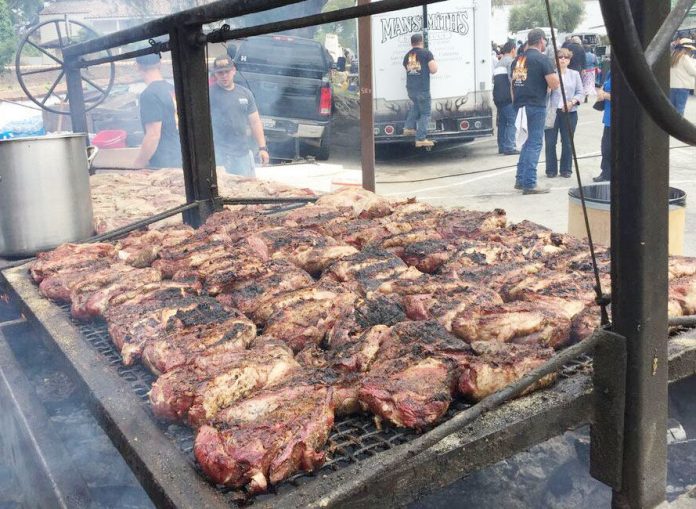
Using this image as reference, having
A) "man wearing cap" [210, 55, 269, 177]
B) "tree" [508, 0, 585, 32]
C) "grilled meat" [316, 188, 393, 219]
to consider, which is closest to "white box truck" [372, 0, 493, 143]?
"man wearing cap" [210, 55, 269, 177]

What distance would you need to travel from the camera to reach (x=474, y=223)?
393cm

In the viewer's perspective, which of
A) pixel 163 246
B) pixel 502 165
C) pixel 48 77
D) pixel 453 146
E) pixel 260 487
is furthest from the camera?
pixel 48 77

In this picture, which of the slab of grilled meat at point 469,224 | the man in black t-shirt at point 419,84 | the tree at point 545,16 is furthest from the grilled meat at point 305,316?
the tree at point 545,16

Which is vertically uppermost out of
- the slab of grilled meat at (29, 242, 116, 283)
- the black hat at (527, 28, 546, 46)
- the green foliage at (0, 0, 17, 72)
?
the green foliage at (0, 0, 17, 72)

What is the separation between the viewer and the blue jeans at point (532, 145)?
11.0 metres

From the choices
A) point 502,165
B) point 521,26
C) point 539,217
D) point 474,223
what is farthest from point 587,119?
point 521,26

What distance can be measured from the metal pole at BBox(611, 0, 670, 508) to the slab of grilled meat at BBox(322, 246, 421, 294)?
1303mm

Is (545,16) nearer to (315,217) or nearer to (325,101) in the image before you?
(325,101)

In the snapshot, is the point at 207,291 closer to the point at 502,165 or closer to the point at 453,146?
the point at 502,165

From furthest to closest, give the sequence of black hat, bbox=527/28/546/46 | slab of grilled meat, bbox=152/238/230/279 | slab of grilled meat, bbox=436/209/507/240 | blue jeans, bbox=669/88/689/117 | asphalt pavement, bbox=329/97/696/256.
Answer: blue jeans, bbox=669/88/689/117, black hat, bbox=527/28/546/46, asphalt pavement, bbox=329/97/696/256, slab of grilled meat, bbox=436/209/507/240, slab of grilled meat, bbox=152/238/230/279

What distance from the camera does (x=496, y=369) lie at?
7.22 feet

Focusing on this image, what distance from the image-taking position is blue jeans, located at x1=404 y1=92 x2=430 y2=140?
47.4 ft

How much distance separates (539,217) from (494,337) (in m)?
7.10

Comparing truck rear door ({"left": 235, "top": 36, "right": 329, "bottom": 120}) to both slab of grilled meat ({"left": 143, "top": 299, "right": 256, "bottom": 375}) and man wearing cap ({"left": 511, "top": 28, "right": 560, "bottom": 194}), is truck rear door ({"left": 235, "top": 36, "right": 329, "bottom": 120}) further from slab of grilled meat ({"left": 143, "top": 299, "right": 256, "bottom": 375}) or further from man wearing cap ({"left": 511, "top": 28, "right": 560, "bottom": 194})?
slab of grilled meat ({"left": 143, "top": 299, "right": 256, "bottom": 375})
